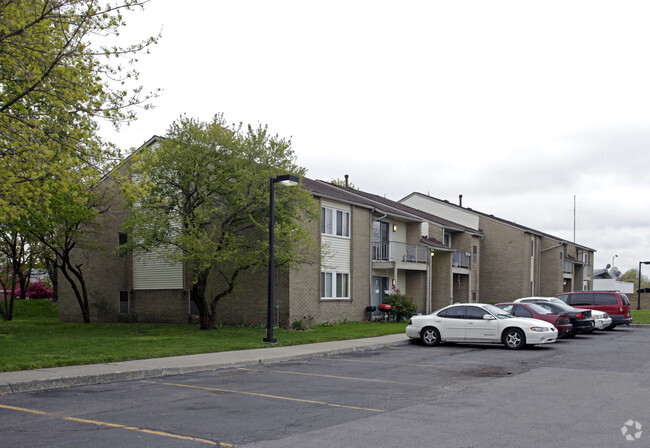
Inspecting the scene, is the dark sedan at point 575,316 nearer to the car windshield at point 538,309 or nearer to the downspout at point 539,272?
the car windshield at point 538,309

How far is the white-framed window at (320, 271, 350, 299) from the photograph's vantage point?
2857 centimetres

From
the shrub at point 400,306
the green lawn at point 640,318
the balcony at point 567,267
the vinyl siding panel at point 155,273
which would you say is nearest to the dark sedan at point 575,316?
the shrub at point 400,306

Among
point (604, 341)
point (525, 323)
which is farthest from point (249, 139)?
point (604, 341)

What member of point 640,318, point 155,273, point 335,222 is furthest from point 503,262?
point 155,273

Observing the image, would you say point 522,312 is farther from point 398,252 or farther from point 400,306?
point 398,252

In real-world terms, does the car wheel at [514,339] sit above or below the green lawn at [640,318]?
above

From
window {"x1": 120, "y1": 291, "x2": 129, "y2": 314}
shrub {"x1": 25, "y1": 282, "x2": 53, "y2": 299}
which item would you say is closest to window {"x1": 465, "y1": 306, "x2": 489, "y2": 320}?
window {"x1": 120, "y1": 291, "x2": 129, "y2": 314}

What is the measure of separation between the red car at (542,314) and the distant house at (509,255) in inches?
875

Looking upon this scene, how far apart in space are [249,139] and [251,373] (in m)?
11.9

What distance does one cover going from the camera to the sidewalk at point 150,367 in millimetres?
11203

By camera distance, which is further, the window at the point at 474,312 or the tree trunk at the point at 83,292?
the tree trunk at the point at 83,292

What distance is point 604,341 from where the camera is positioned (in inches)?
875

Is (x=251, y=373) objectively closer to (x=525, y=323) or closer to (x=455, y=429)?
(x=455, y=429)

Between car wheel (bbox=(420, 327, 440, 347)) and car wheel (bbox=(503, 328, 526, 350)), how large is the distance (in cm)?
213
